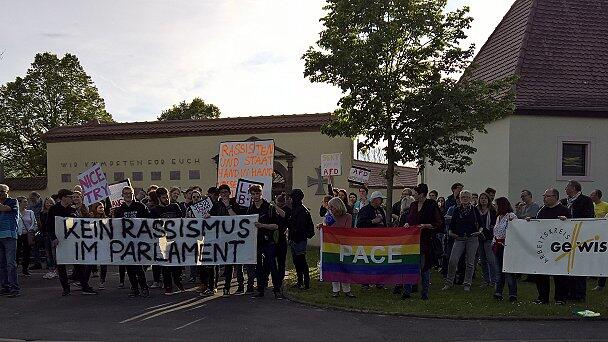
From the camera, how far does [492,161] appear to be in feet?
77.5

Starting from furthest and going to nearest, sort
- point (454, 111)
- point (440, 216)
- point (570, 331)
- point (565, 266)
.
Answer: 1. point (454, 111)
2. point (440, 216)
3. point (565, 266)
4. point (570, 331)

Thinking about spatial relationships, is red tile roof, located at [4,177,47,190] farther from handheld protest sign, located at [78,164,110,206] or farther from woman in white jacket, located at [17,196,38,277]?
handheld protest sign, located at [78,164,110,206]

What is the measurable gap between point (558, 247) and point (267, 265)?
5.06 meters

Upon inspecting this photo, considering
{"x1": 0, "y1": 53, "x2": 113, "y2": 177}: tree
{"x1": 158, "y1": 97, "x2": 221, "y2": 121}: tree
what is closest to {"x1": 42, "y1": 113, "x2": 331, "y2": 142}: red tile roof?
{"x1": 0, "y1": 53, "x2": 113, "y2": 177}: tree

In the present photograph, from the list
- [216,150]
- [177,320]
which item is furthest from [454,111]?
[216,150]

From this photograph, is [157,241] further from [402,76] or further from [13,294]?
[402,76]

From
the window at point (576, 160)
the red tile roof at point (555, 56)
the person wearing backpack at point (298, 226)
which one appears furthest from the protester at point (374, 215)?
the window at point (576, 160)

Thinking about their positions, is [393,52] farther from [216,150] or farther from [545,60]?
[216,150]

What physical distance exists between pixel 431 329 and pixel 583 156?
1616 centimetres

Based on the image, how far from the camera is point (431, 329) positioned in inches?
361

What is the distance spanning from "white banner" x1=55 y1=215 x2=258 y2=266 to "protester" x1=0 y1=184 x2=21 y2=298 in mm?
783

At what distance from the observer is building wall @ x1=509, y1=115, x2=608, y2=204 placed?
22.3 meters

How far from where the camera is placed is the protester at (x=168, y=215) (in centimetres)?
1248

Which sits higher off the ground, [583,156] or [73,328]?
[583,156]
